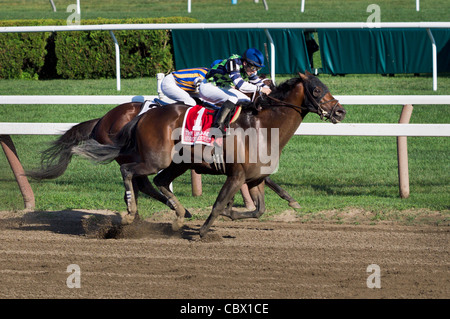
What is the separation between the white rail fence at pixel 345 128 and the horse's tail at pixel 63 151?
0.69 feet

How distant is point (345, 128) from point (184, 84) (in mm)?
1654

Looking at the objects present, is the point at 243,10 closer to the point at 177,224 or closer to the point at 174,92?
the point at 174,92

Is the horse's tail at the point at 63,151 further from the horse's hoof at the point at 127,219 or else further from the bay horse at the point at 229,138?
the horse's hoof at the point at 127,219

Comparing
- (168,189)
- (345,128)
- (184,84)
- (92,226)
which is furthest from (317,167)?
(92,226)

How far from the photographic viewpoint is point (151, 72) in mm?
13078

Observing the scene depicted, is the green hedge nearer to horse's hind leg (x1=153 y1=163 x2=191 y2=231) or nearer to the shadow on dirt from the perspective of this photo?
the shadow on dirt

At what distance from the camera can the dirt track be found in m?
4.42

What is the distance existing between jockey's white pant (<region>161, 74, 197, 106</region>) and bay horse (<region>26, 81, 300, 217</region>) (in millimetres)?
268

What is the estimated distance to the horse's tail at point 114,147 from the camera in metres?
6.30

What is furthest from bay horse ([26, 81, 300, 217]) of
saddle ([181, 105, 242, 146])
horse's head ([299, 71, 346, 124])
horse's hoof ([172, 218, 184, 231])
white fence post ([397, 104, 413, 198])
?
white fence post ([397, 104, 413, 198])

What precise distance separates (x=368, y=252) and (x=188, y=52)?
755 centimetres

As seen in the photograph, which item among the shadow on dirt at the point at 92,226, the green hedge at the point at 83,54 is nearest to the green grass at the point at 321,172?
the shadow on dirt at the point at 92,226

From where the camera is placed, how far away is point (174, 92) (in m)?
6.63
